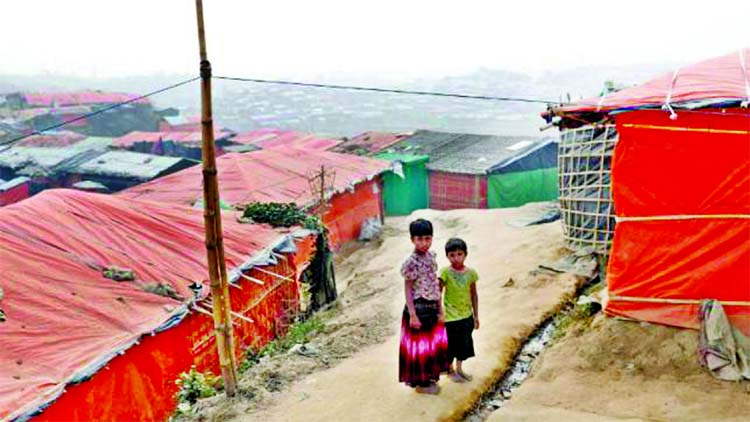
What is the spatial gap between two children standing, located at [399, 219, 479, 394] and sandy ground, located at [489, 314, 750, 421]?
58cm

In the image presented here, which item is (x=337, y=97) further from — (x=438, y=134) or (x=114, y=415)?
(x=114, y=415)

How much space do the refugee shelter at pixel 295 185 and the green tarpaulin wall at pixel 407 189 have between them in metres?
1.57

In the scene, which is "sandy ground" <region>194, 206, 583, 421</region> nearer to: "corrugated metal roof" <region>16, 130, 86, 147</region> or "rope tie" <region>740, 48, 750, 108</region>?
"rope tie" <region>740, 48, 750, 108</region>

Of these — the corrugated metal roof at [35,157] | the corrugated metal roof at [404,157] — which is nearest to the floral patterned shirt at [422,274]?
the corrugated metal roof at [404,157]

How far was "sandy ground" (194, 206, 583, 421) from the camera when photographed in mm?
4988

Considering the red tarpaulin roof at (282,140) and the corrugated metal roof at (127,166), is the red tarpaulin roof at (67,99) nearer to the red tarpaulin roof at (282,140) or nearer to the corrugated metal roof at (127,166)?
the red tarpaulin roof at (282,140)

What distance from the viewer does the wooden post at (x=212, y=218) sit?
5000 mm

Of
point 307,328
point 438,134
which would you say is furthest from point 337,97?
point 307,328

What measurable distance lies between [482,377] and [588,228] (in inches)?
153

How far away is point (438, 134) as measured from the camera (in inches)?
986

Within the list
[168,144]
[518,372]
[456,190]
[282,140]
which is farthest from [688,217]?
[168,144]

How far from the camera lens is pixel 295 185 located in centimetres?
1560

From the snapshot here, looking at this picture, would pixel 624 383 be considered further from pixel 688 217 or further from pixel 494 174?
pixel 494 174

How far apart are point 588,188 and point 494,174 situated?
34.5ft
